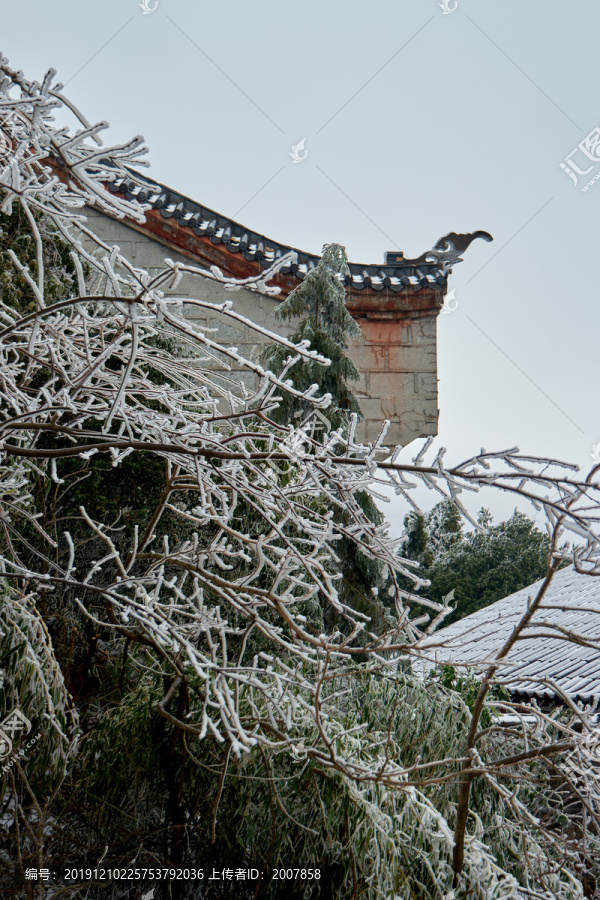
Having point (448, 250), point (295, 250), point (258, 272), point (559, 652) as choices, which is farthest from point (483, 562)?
point (258, 272)

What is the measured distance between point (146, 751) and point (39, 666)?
42 cm

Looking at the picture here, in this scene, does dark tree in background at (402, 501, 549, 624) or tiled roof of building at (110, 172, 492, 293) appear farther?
dark tree in background at (402, 501, 549, 624)

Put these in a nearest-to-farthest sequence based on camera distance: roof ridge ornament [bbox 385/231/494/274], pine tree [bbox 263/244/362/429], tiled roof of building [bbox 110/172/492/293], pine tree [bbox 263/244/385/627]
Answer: pine tree [bbox 263/244/385/627], pine tree [bbox 263/244/362/429], tiled roof of building [bbox 110/172/492/293], roof ridge ornament [bbox 385/231/494/274]

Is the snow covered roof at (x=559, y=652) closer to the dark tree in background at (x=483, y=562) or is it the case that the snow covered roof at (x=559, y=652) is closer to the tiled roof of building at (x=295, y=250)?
the tiled roof of building at (x=295, y=250)

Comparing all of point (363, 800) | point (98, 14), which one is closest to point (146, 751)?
point (363, 800)

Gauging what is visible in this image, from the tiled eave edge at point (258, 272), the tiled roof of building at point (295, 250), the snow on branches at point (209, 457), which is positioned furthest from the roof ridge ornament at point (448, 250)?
the snow on branches at point (209, 457)

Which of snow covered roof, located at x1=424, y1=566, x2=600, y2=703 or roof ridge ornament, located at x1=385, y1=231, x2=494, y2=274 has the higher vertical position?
roof ridge ornament, located at x1=385, y1=231, x2=494, y2=274

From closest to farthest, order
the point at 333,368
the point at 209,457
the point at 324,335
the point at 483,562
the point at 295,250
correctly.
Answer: the point at 209,457 → the point at 333,368 → the point at 324,335 → the point at 295,250 → the point at 483,562

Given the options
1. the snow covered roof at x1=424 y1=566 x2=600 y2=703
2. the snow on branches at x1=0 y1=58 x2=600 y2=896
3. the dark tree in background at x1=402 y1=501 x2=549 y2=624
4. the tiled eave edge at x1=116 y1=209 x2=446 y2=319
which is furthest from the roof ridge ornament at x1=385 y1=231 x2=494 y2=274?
the dark tree in background at x1=402 y1=501 x2=549 y2=624

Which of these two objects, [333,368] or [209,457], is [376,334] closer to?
[333,368]

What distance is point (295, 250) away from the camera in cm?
605

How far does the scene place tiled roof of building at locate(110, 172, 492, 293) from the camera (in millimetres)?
5766

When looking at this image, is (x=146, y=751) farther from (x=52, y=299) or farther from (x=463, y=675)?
(x=52, y=299)

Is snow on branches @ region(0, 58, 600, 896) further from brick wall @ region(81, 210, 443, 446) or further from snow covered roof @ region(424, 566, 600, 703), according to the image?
brick wall @ region(81, 210, 443, 446)
